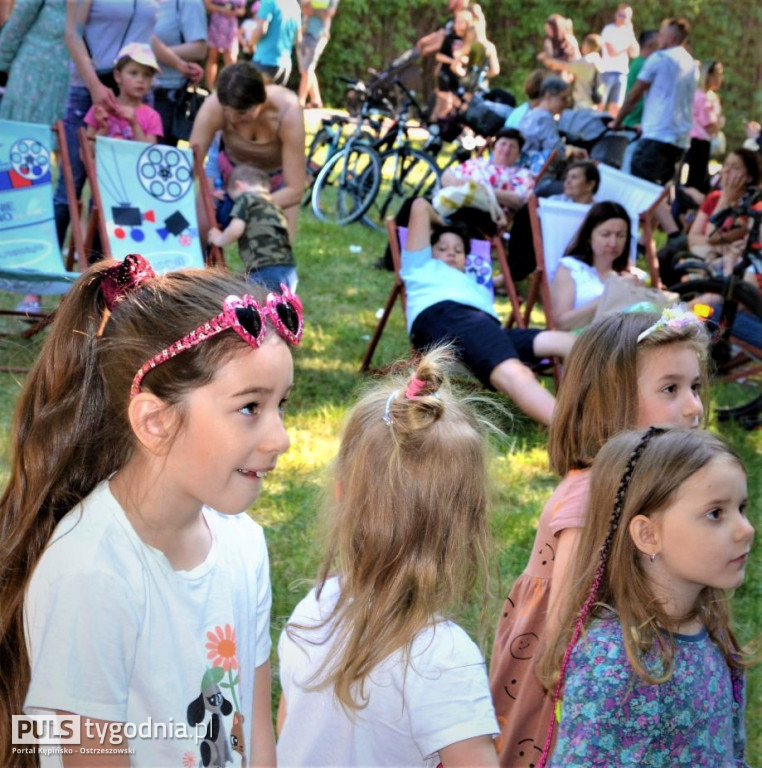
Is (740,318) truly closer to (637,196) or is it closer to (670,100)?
(637,196)

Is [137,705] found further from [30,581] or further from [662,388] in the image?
[662,388]

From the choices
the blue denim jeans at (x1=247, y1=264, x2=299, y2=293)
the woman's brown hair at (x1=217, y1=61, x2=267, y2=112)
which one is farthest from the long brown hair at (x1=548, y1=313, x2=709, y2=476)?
the woman's brown hair at (x1=217, y1=61, x2=267, y2=112)

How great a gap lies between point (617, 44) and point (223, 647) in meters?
12.3

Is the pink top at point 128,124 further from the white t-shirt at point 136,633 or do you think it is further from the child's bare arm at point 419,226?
the white t-shirt at point 136,633

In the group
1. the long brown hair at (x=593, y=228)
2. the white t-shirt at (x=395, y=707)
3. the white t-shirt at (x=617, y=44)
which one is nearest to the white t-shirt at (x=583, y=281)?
the long brown hair at (x=593, y=228)

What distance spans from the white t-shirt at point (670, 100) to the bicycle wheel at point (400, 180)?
1.83 m

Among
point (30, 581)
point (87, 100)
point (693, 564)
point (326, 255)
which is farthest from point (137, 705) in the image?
point (326, 255)

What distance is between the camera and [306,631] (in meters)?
1.77

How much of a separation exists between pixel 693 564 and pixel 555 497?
461 mm

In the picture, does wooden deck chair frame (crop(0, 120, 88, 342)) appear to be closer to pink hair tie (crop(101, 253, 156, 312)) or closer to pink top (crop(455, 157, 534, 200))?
pink top (crop(455, 157, 534, 200))

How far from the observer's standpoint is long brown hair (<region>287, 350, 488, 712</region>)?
170 centimetres

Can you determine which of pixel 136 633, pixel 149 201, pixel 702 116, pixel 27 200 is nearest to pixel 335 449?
pixel 149 201

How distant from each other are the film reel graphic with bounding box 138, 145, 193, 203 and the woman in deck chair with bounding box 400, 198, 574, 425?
1232mm

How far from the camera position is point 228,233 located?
513 cm
